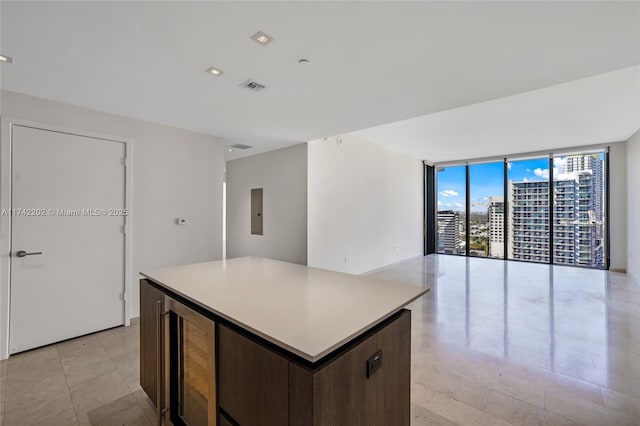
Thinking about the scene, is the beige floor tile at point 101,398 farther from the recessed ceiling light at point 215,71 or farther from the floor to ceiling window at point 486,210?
the floor to ceiling window at point 486,210

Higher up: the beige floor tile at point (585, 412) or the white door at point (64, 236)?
the white door at point (64, 236)

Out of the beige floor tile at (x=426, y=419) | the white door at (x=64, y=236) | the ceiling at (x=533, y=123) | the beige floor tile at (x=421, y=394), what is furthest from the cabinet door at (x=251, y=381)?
the ceiling at (x=533, y=123)

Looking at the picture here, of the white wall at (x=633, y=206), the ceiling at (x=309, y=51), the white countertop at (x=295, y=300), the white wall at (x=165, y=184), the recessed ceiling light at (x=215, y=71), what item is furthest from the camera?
the white wall at (x=633, y=206)

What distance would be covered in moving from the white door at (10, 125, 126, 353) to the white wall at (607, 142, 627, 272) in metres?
9.73

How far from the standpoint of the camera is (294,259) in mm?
5098

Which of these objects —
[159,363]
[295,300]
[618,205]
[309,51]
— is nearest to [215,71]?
[309,51]

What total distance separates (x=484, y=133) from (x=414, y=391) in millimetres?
5198

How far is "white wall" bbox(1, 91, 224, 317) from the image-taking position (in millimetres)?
3295

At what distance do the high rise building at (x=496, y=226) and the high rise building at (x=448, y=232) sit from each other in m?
0.88

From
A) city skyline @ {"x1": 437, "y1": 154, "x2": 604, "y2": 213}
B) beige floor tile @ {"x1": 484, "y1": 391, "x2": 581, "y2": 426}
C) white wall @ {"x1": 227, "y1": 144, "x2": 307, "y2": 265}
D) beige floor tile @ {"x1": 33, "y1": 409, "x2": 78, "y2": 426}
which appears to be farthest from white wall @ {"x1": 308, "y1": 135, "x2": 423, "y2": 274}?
beige floor tile @ {"x1": 33, "y1": 409, "x2": 78, "y2": 426}

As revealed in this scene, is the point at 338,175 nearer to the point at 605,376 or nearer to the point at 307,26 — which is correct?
the point at 307,26

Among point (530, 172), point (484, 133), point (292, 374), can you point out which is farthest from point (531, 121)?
point (292, 374)

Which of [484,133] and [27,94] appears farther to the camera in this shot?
[484,133]

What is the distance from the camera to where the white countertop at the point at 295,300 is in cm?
106
